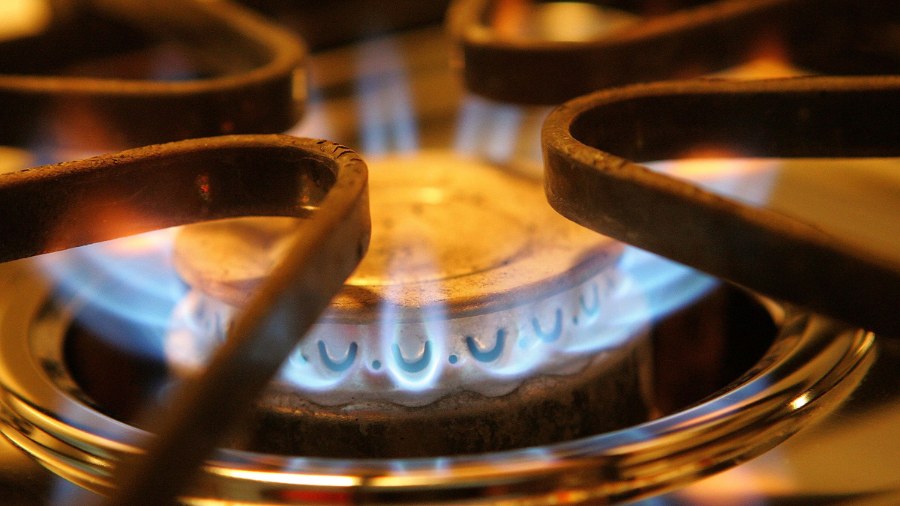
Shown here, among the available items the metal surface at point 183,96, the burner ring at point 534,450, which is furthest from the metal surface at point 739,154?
the metal surface at point 183,96

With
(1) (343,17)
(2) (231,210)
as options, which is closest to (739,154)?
(2) (231,210)

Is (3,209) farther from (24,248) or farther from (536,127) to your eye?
(536,127)

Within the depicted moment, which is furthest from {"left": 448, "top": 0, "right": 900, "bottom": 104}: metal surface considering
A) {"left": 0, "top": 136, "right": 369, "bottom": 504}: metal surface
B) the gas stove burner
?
{"left": 0, "top": 136, "right": 369, "bottom": 504}: metal surface

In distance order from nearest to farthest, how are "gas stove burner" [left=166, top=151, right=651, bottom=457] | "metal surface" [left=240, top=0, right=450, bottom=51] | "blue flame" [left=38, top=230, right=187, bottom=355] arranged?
"gas stove burner" [left=166, top=151, right=651, bottom=457] < "blue flame" [left=38, top=230, right=187, bottom=355] < "metal surface" [left=240, top=0, right=450, bottom=51]

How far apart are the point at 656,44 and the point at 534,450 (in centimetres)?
38

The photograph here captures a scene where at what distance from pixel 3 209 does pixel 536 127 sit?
25.5 inches

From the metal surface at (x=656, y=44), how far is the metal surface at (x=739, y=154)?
0.14 m

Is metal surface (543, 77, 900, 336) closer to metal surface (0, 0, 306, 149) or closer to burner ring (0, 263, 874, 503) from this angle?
burner ring (0, 263, 874, 503)

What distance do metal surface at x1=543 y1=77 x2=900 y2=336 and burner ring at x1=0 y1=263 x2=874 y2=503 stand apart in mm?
81

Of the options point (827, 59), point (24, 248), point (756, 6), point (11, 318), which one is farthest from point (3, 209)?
point (827, 59)

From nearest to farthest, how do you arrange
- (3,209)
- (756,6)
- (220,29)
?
(3,209), (756,6), (220,29)

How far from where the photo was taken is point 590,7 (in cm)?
111

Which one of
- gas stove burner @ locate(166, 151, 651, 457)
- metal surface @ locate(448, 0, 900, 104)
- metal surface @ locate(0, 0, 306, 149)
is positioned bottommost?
gas stove burner @ locate(166, 151, 651, 457)

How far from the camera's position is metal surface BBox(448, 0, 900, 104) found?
68 cm
